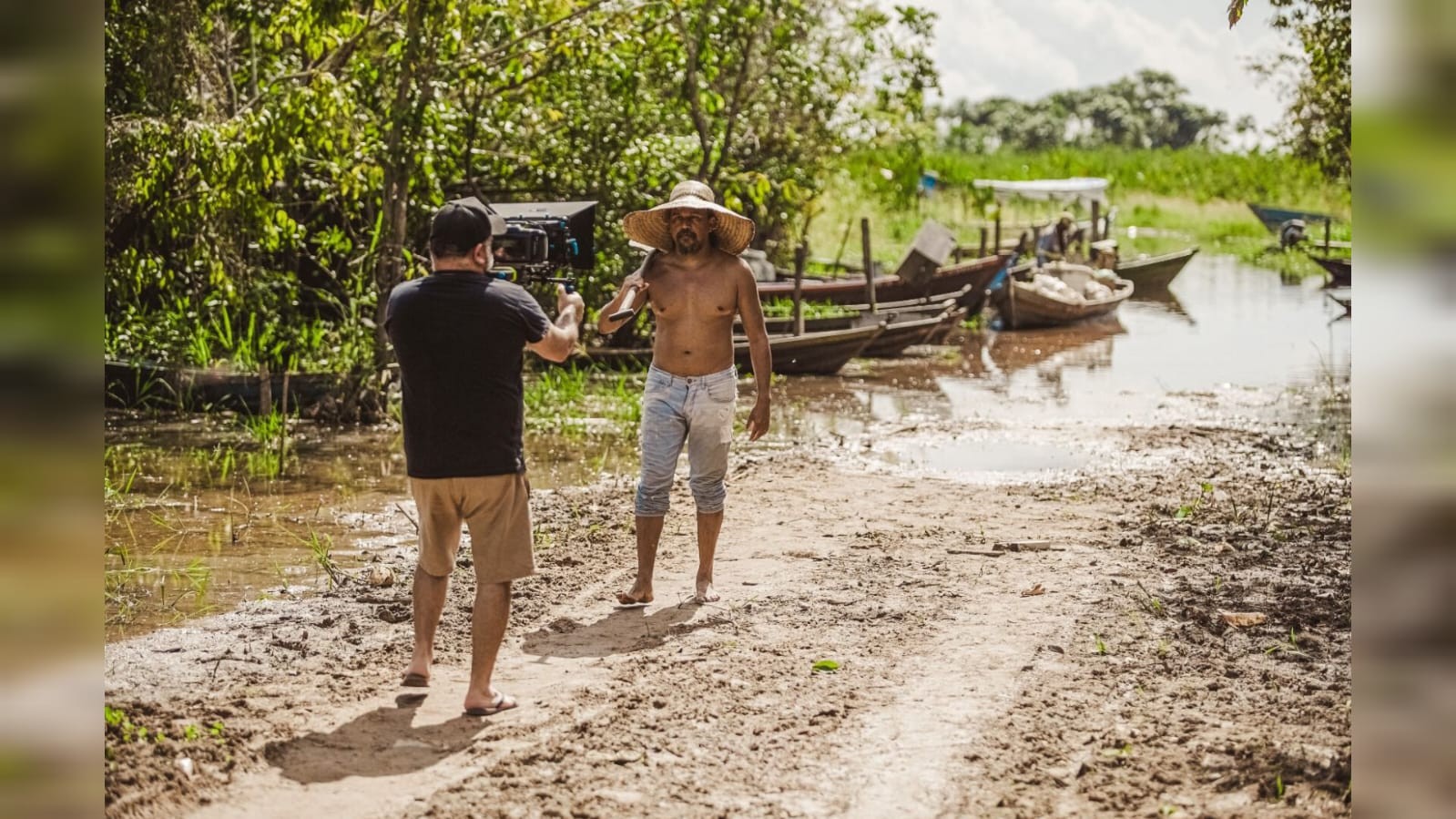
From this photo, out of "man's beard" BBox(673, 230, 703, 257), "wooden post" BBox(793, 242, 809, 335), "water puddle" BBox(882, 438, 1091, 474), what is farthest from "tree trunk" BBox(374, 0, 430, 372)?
"man's beard" BBox(673, 230, 703, 257)

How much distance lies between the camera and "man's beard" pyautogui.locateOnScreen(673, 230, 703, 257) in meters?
6.74

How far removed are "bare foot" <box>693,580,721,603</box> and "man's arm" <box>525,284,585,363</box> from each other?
200 cm

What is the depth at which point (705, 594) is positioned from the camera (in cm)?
703

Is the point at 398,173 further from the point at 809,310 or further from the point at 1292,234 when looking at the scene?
the point at 1292,234

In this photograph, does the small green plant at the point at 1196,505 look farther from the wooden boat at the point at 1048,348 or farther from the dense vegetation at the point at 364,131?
the wooden boat at the point at 1048,348

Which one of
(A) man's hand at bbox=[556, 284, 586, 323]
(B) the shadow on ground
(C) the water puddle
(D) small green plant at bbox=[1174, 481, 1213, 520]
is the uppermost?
(A) man's hand at bbox=[556, 284, 586, 323]

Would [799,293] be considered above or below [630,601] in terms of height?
above

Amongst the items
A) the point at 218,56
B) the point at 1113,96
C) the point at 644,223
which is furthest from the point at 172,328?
the point at 1113,96

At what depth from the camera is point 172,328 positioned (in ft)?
45.1

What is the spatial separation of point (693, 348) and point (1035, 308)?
18.8 meters

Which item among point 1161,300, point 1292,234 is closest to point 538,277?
point 1161,300

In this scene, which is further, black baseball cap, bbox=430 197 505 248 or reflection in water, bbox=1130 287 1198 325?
reflection in water, bbox=1130 287 1198 325

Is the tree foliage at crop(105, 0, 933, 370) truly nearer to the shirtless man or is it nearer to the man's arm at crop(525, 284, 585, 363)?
the shirtless man

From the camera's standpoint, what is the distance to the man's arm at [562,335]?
5125 mm
